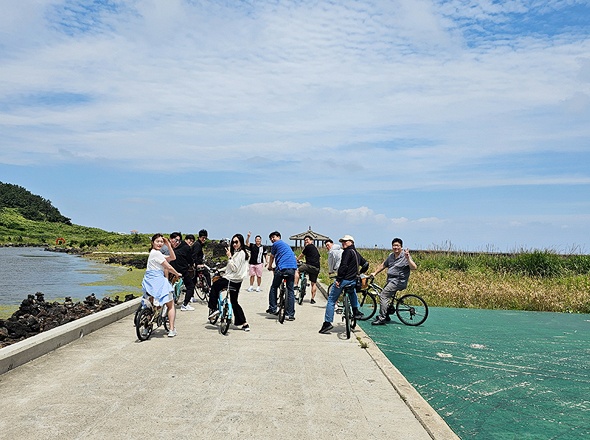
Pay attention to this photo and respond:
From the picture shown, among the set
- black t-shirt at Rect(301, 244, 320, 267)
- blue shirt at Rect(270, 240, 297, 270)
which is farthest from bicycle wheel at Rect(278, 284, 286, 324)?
black t-shirt at Rect(301, 244, 320, 267)

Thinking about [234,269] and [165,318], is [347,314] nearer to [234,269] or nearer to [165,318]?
[234,269]

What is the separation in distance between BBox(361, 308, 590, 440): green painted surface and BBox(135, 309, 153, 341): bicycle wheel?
4201mm

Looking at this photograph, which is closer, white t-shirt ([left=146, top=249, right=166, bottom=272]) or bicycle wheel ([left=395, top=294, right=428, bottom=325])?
white t-shirt ([left=146, top=249, right=166, bottom=272])

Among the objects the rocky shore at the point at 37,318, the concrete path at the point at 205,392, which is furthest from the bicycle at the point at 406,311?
the rocky shore at the point at 37,318

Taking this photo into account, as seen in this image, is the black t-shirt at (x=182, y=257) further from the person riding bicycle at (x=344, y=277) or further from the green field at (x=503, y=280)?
the green field at (x=503, y=280)

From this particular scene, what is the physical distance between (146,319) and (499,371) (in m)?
5.86

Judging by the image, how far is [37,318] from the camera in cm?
1229

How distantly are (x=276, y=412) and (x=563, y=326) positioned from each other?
10.0 m

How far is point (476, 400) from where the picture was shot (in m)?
6.05

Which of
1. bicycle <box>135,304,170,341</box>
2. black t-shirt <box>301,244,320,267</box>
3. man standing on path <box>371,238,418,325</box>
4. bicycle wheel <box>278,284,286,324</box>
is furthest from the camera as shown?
black t-shirt <box>301,244,320,267</box>

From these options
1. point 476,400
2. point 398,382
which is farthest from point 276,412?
point 476,400

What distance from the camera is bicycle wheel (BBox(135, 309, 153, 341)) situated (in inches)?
327

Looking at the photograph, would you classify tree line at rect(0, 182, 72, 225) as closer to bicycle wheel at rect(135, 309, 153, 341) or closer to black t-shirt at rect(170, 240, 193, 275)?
black t-shirt at rect(170, 240, 193, 275)

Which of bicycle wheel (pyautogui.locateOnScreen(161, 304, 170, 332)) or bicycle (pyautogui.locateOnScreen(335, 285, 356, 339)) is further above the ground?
bicycle (pyautogui.locateOnScreen(335, 285, 356, 339))
